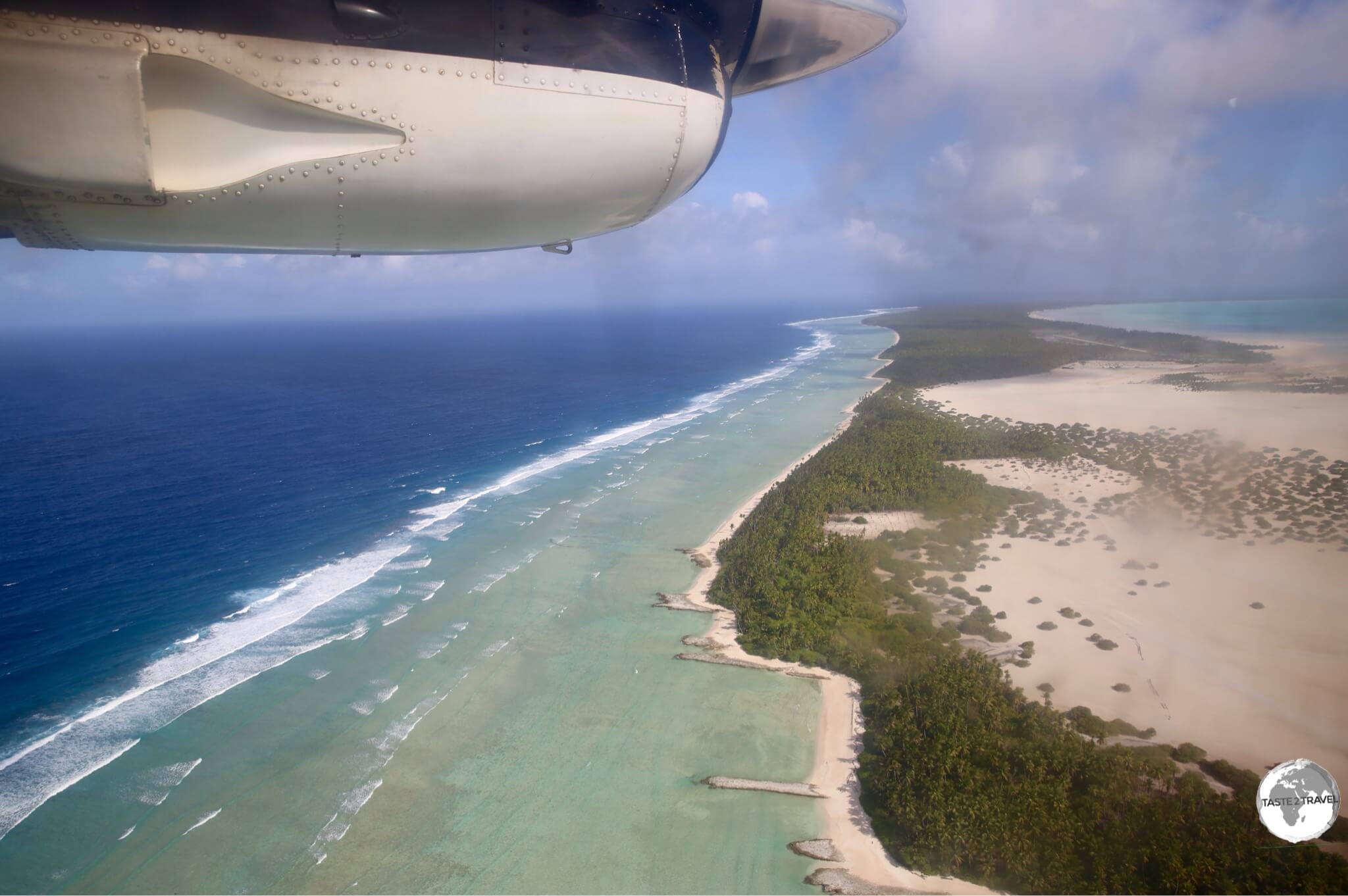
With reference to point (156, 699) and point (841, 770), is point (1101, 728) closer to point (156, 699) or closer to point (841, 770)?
point (841, 770)

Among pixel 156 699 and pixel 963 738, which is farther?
pixel 156 699

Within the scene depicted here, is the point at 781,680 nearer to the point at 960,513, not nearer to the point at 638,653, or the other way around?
the point at 638,653

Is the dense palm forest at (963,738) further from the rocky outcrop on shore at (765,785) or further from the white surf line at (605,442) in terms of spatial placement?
the white surf line at (605,442)

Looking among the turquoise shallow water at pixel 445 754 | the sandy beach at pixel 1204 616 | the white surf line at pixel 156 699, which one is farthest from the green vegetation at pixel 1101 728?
the white surf line at pixel 156 699

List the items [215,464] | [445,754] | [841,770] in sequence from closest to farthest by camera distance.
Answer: [841,770] → [445,754] → [215,464]

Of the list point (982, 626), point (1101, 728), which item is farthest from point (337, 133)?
point (982, 626)

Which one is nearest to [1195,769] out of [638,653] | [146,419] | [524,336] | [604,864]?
[604,864]
